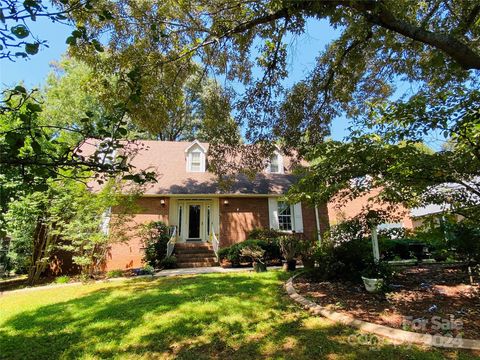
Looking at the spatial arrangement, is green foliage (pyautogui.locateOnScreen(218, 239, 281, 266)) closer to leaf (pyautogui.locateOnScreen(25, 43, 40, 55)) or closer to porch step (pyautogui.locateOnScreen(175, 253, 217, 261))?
porch step (pyautogui.locateOnScreen(175, 253, 217, 261))

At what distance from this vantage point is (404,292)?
6047 mm

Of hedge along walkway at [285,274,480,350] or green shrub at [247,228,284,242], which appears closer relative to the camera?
hedge along walkway at [285,274,480,350]

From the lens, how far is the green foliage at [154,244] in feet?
40.7

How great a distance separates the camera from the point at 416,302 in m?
5.37

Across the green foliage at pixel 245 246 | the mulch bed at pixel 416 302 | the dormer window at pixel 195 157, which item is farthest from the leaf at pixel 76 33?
the dormer window at pixel 195 157

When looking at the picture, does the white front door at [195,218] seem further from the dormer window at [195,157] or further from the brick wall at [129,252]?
the dormer window at [195,157]

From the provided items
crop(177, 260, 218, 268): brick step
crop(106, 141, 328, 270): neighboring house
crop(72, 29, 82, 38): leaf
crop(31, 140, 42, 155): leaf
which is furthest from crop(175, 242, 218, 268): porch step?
crop(72, 29, 82, 38): leaf

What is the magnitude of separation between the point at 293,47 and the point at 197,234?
11.2m

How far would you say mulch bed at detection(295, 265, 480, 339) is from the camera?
4.34m

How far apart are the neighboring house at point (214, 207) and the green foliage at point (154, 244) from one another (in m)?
1.39

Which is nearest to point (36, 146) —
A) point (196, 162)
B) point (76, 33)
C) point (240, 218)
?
point (76, 33)

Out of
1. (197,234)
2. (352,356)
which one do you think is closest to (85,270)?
(197,234)

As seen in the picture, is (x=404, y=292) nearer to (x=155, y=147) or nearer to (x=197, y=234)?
(x=197, y=234)

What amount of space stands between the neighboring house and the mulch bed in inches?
283
